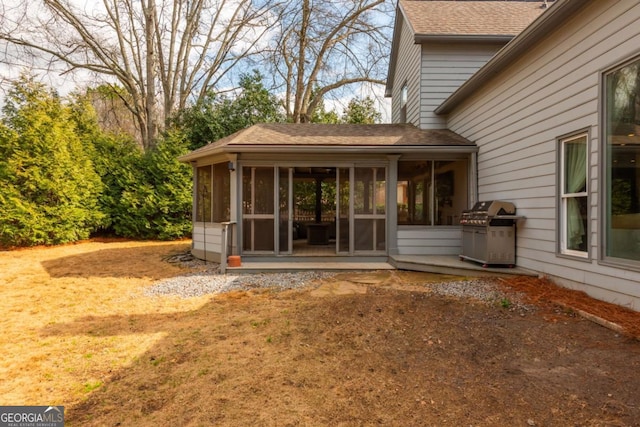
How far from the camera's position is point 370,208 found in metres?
7.23

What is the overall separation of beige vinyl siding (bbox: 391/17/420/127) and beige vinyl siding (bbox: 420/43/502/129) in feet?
0.77

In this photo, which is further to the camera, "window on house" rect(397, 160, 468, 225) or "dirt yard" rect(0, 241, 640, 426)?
"window on house" rect(397, 160, 468, 225)

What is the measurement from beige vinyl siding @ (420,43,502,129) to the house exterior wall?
1.70 m

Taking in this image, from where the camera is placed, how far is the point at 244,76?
15.3m

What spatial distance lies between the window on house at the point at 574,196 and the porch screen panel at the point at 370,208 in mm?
3265

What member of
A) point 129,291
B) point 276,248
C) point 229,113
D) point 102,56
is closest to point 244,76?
point 229,113

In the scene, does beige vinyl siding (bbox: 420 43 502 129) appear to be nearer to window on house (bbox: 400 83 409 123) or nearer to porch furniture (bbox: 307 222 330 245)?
window on house (bbox: 400 83 409 123)

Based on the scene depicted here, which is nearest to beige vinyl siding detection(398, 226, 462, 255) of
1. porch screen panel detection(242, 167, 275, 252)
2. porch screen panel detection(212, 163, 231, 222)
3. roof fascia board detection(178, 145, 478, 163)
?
roof fascia board detection(178, 145, 478, 163)

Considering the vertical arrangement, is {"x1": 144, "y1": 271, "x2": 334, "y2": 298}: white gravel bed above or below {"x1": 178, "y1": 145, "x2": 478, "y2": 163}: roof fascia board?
below

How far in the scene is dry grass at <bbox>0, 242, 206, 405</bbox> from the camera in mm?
2584

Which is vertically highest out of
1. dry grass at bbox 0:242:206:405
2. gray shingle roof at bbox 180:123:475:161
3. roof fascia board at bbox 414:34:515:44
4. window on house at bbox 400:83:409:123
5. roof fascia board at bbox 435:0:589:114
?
roof fascia board at bbox 414:34:515:44

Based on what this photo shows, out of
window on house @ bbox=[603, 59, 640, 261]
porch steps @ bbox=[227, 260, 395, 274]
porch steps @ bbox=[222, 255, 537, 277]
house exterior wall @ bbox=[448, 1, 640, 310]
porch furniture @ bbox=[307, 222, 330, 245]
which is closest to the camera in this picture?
window on house @ bbox=[603, 59, 640, 261]

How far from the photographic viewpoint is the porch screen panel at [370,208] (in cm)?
720

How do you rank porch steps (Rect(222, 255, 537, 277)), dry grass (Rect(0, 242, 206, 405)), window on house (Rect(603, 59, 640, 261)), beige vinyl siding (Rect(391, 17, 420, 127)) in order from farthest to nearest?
beige vinyl siding (Rect(391, 17, 420, 127)), porch steps (Rect(222, 255, 537, 277)), window on house (Rect(603, 59, 640, 261)), dry grass (Rect(0, 242, 206, 405))
